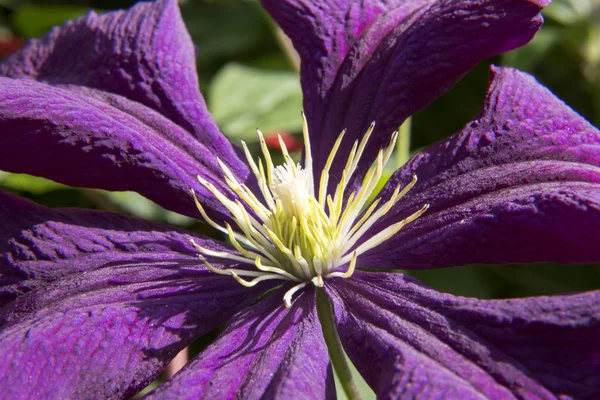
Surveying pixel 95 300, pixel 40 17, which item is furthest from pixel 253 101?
pixel 95 300

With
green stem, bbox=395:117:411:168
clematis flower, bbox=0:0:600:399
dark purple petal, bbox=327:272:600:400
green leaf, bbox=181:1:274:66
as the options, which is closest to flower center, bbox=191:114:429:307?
clematis flower, bbox=0:0:600:399

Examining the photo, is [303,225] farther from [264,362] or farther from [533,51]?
[533,51]

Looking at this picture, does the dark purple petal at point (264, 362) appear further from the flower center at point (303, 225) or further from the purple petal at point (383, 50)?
the purple petal at point (383, 50)

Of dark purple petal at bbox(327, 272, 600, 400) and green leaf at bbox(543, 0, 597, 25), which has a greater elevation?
green leaf at bbox(543, 0, 597, 25)

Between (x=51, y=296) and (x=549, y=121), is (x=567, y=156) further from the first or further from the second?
(x=51, y=296)

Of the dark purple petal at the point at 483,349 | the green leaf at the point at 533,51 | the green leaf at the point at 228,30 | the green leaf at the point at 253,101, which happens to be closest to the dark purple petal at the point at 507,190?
the dark purple petal at the point at 483,349

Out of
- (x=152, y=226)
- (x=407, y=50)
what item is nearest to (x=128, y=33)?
(x=152, y=226)

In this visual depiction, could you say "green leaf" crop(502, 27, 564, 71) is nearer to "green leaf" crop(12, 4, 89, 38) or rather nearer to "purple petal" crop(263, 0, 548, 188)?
"purple petal" crop(263, 0, 548, 188)
